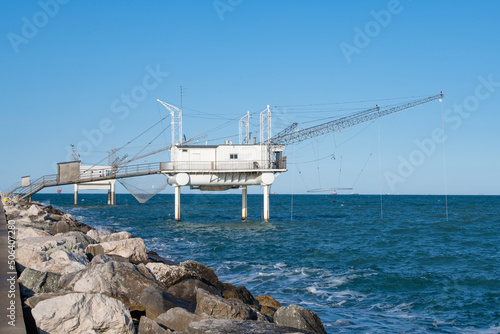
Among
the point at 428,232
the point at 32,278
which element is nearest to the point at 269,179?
the point at 428,232

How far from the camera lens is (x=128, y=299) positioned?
11.3 m

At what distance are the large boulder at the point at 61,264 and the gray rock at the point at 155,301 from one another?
3302 mm

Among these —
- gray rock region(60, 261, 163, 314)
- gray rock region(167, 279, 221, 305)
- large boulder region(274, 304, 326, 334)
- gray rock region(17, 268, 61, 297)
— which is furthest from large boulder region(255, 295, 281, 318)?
gray rock region(17, 268, 61, 297)

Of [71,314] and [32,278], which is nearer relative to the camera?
[71,314]

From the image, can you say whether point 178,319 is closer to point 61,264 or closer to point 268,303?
point 268,303

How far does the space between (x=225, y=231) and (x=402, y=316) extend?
26.3 meters

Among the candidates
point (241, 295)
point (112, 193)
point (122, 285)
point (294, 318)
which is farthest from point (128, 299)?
point (112, 193)

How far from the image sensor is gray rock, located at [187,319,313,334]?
790cm

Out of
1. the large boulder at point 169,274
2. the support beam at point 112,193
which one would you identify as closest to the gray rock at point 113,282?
the large boulder at point 169,274

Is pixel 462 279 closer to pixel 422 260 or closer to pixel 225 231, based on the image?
pixel 422 260

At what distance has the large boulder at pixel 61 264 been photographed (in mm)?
13195

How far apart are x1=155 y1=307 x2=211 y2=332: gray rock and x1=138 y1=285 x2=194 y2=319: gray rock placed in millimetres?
888

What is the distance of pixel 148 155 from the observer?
67.3 metres

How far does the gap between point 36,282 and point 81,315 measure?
10.3 ft
